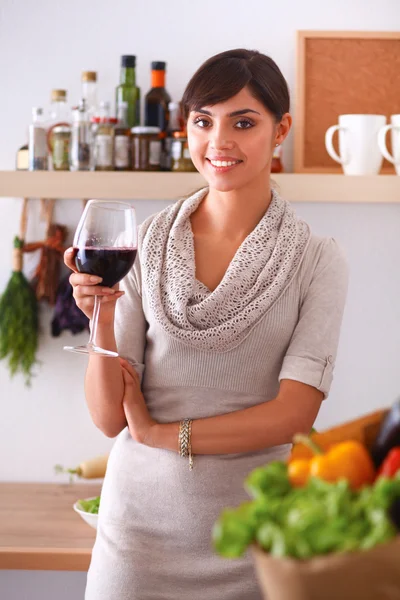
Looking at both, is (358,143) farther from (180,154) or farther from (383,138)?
(180,154)

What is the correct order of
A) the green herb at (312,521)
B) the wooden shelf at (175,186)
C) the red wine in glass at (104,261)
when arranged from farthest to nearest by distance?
the wooden shelf at (175,186)
the red wine in glass at (104,261)
the green herb at (312,521)

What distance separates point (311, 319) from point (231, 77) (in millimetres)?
401

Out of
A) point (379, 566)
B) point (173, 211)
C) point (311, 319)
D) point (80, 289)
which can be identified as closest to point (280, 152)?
point (173, 211)

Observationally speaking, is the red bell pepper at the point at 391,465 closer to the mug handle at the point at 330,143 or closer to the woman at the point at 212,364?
the woman at the point at 212,364

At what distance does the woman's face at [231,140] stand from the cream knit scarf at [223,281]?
0.36ft

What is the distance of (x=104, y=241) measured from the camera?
1.11 meters

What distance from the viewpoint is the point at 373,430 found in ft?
2.17

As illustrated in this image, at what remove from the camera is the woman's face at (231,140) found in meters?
1.30

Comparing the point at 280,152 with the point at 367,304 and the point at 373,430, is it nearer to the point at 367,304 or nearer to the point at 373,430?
the point at 367,304

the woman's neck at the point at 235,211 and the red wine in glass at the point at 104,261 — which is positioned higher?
the woman's neck at the point at 235,211

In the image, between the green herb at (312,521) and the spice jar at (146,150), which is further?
the spice jar at (146,150)

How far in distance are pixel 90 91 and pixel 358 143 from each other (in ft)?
2.21

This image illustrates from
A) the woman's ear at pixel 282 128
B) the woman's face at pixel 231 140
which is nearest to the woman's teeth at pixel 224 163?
the woman's face at pixel 231 140

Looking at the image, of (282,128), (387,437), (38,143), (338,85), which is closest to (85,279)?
(282,128)
